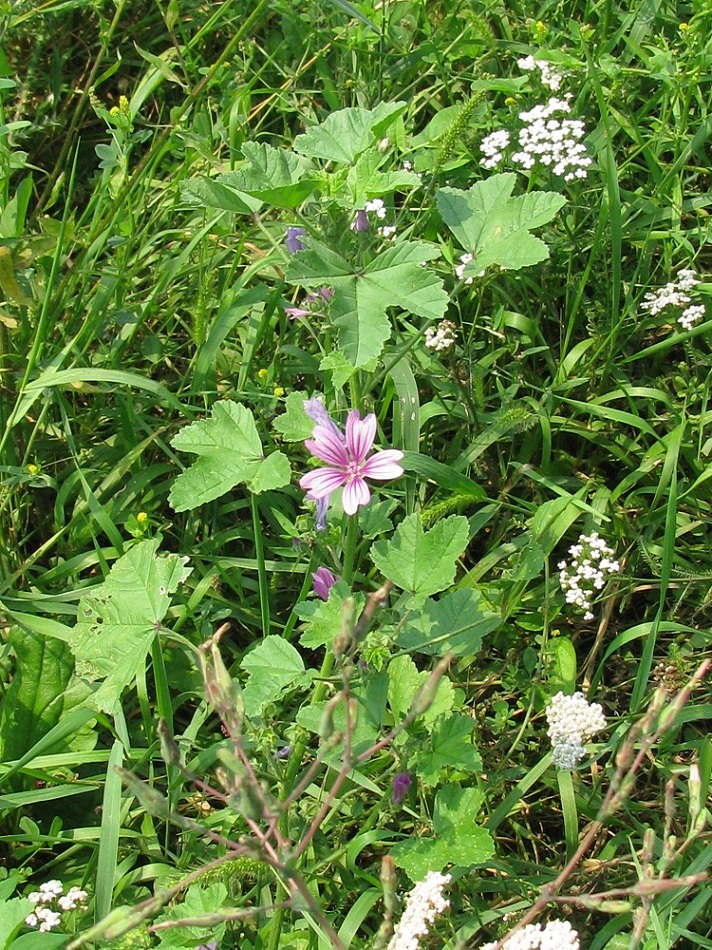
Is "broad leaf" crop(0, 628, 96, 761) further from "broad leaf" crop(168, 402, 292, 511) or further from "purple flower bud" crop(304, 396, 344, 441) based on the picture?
"purple flower bud" crop(304, 396, 344, 441)

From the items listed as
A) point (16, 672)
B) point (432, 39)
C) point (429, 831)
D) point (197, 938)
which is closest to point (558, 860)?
point (429, 831)

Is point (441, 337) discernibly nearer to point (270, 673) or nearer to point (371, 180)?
point (371, 180)

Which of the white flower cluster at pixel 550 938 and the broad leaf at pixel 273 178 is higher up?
the broad leaf at pixel 273 178

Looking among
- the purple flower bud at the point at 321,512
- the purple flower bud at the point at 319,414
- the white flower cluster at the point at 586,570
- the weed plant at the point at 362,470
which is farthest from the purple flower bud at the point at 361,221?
the white flower cluster at the point at 586,570

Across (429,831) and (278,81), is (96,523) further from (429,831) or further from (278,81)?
(278,81)

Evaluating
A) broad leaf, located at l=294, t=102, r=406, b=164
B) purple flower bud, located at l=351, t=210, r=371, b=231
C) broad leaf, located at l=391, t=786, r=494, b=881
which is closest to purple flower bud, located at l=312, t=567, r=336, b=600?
broad leaf, located at l=391, t=786, r=494, b=881

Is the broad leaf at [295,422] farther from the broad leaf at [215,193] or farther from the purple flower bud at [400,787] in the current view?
the purple flower bud at [400,787]
